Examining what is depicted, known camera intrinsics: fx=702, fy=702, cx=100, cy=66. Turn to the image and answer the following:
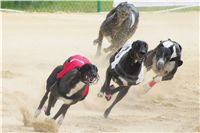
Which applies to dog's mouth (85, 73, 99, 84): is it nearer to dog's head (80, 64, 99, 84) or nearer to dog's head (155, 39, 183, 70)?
dog's head (80, 64, 99, 84)

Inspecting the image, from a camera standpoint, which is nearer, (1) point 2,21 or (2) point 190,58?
(2) point 190,58

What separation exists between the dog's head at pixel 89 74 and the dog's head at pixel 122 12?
3.64m

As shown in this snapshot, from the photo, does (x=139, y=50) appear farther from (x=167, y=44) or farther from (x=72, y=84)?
(x=167, y=44)

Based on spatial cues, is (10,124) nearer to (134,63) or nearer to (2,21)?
(134,63)

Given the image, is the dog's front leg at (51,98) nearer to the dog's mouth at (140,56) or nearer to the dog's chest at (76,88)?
the dog's chest at (76,88)

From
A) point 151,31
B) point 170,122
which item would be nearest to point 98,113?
point 170,122

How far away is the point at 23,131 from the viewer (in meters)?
7.02

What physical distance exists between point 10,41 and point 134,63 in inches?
239

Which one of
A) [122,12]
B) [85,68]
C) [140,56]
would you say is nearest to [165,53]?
[140,56]

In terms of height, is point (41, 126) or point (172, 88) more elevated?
point (41, 126)

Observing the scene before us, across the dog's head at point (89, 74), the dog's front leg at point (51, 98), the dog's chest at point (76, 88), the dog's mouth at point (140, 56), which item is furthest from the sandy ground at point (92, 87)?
the dog's mouth at point (140, 56)

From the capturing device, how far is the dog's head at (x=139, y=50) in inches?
305

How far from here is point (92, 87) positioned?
32.5 feet

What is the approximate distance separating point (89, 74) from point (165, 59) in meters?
2.23
